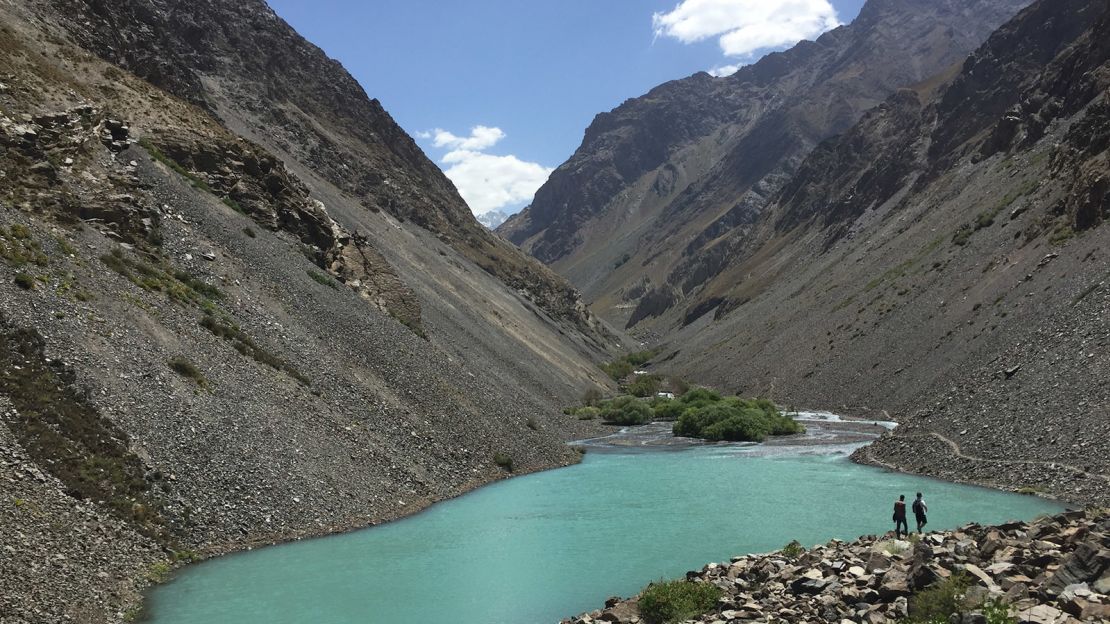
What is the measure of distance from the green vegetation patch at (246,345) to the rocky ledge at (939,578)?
25.4 metres

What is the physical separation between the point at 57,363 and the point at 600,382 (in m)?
82.4

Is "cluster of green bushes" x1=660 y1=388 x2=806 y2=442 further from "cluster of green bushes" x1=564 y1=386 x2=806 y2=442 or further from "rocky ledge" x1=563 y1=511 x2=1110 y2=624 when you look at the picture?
"rocky ledge" x1=563 y1=511 x2=1110 y2=624

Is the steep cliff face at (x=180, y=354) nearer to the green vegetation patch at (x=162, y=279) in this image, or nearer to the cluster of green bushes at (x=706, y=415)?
the green vegetation patch at (x=162, y=279)

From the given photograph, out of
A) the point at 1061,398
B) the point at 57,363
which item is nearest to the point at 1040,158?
the point at 1061,398

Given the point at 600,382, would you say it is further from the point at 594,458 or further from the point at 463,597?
the point at 463,597

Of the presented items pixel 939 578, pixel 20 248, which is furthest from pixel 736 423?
pixel 939 578

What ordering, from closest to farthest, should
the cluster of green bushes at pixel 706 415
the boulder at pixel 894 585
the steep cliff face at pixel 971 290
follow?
the boulder at pixel 894 585 → the steep cliff face at pixel 971 290 → the cluster of green bushes at pixel 706 415

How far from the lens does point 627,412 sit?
8450cm

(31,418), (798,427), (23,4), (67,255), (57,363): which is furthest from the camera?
(798,427)

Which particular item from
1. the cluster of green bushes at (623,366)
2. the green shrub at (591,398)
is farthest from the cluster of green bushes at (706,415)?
the cluster of green bushes at (623,366)

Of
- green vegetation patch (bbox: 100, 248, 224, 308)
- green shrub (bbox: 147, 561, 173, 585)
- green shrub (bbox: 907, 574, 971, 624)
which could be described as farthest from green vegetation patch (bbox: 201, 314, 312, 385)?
green shrub (bbox: 907, 574, 971, 624)

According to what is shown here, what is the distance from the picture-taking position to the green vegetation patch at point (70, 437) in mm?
25234

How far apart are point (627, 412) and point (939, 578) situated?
69987mm

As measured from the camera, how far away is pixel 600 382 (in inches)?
4218
